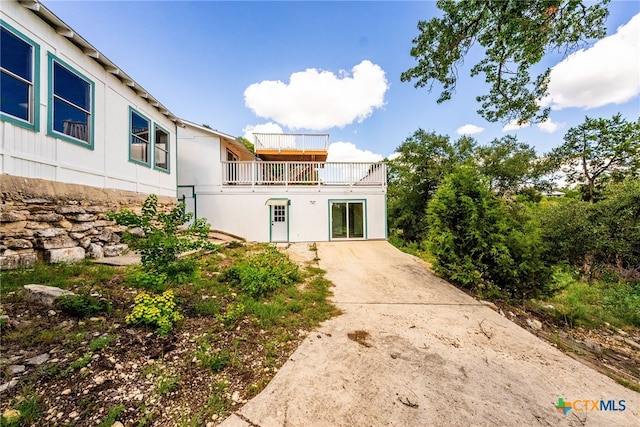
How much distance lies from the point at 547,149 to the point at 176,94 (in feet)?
65.6

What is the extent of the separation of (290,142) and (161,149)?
7.02 m

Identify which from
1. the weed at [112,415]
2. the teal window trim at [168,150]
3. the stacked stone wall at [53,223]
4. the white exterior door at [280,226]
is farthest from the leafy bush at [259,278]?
the white exterior door at [280,226]

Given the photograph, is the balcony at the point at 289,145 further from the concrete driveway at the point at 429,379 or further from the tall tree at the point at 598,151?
the tall tree at the point at 598,151

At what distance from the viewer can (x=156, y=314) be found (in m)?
2.73

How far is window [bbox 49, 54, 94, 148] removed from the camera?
14.7 feet

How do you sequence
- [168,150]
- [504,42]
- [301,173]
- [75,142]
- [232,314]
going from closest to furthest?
[232,314] → [504,42] → [75,142] → [168,150] → [301,173]

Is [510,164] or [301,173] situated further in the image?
[510,164]

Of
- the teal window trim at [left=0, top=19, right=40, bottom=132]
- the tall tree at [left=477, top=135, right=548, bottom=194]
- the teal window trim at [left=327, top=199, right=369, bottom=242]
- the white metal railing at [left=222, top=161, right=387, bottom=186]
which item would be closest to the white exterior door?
the white metal railing at [left=222, top=161, right=387, bottom=186]

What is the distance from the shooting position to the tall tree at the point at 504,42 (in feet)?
14.4

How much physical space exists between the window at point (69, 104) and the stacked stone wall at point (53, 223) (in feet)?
3.58

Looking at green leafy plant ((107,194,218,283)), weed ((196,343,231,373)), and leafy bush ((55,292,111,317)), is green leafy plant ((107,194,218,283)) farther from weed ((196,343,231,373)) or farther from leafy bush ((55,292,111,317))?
weed ((196,343,231,373))

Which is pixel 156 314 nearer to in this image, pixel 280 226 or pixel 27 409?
pixel 27 409

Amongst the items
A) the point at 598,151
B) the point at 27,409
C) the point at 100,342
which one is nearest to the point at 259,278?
the point at 100,342

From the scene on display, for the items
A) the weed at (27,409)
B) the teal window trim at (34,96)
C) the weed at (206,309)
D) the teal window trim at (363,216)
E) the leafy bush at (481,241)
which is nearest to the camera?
the weed at (27,409)
